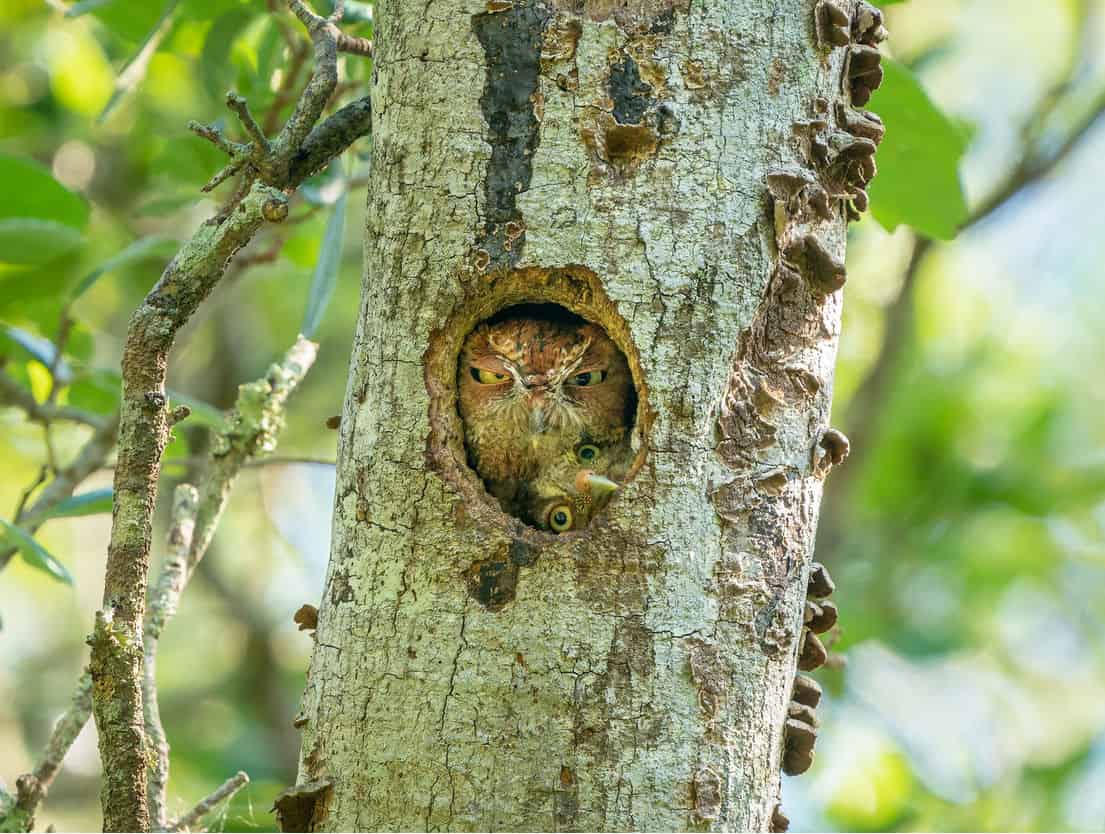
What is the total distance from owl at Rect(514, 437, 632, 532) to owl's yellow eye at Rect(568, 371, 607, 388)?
0.27 m

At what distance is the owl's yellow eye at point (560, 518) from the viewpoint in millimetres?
3021

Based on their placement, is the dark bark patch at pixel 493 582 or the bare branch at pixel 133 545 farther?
the dark bark patch at pixel 493 582

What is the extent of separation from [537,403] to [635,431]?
98cm

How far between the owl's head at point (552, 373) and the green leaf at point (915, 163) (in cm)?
84

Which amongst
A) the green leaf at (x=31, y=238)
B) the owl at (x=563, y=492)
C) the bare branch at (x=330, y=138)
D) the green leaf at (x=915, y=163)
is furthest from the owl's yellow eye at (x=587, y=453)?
the green leaf at (x=31, y=238)

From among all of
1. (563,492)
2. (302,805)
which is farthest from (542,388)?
(302,805)

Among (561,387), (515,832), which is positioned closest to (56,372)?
(561,387)

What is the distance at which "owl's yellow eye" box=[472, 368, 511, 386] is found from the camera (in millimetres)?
3519

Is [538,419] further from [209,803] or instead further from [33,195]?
[33,195]

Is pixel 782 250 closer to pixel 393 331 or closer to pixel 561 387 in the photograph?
pixel 393 331

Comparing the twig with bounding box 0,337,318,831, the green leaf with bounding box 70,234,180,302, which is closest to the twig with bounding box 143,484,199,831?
the twig with bounding box 0,337,318,831

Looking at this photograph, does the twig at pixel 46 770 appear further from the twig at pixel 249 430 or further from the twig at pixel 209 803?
the twig at pixel 249 430

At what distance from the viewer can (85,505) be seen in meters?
3.18

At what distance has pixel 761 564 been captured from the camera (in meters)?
2.30
